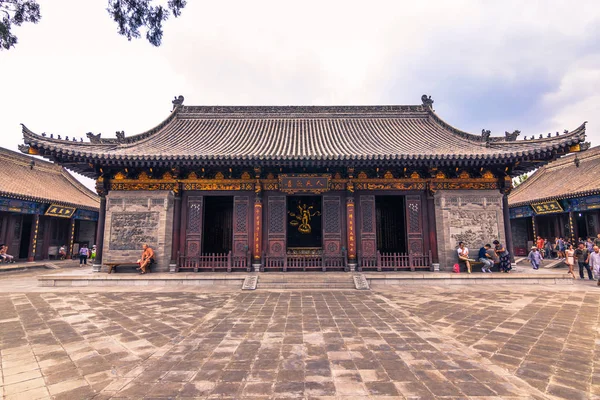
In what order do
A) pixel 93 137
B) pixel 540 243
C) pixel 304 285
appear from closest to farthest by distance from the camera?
pixel 304 285, pixel 93 137, pixel 540 243

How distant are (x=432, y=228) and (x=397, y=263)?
6.20 feet

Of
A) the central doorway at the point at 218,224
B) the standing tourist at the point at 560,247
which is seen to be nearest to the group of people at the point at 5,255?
the central doorway at the point at 218,224

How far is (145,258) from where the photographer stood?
10195mm

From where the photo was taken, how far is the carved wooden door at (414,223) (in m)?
10.9

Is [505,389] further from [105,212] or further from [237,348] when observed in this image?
[105,212]

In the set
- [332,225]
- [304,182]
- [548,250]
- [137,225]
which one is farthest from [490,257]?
[137,225]

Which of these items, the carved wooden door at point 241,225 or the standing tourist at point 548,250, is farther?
the standing tourist at point 548,250

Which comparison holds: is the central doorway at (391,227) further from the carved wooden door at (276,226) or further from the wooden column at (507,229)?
the carved wooden door at (276,226)

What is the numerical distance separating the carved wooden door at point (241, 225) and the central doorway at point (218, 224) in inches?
163

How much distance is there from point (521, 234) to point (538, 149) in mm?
14809

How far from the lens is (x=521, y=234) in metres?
21.0

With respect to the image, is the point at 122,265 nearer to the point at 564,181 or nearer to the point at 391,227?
the point at 391,227

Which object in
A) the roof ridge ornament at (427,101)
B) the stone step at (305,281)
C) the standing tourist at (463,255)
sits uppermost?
the roof ridge ornament at (427,101)

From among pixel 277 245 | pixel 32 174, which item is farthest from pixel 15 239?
pixel 277 245
